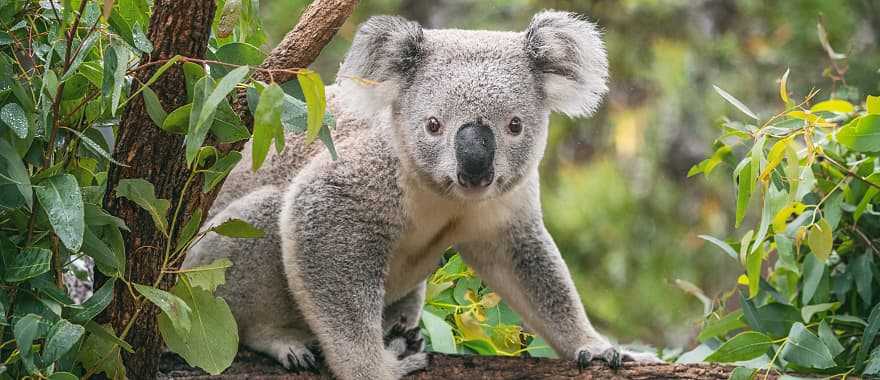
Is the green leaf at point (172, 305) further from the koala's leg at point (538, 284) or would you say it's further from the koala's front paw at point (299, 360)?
the koala's leg at point (538, 284)

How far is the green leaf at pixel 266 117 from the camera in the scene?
175 cm

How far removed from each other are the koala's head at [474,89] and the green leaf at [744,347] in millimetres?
730

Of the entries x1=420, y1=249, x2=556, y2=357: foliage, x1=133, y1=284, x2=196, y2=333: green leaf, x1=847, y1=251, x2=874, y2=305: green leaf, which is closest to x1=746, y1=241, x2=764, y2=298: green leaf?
x1=847, y1=251, x2=874, y2=305: green leaf

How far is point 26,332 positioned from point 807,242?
2130mm

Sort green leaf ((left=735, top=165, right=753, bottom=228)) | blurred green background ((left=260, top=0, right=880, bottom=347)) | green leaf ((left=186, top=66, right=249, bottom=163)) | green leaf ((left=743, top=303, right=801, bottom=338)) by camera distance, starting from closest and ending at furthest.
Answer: green leaf ((left=186, top=66, right=249, bottom=163))
green leaf ((left=735, top=165, right=753, bottom=228))
green leaf ((left=743, top=303, right=801, bottom=338))
blurred green background ((left=260, top=0, right=880, bottom=347))

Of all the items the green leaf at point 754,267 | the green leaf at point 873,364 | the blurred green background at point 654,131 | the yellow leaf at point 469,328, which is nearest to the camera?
the green leaf at point 873,364

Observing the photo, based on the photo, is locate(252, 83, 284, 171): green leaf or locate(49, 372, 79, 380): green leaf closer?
locate(252, 83, 284, 171): green leaf

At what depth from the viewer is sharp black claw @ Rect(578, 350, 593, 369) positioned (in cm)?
286

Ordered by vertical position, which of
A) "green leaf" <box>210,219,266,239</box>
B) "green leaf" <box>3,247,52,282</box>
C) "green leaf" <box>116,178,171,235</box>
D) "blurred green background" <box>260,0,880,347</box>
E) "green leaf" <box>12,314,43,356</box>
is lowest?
"blurred green background" <box>260,0,880,347</box>

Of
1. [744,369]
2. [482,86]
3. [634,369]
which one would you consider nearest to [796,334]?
[744,369]

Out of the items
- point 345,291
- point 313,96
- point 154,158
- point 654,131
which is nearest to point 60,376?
point 154,158

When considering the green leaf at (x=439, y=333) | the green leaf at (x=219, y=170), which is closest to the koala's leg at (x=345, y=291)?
the green leaf at (x=439, y=333)

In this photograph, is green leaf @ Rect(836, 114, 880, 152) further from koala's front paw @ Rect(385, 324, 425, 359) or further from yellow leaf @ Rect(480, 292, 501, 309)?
koala's front paw @ Rect(385, 324, 425, 359)

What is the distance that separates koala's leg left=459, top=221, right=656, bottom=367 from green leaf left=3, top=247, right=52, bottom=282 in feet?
4.82
